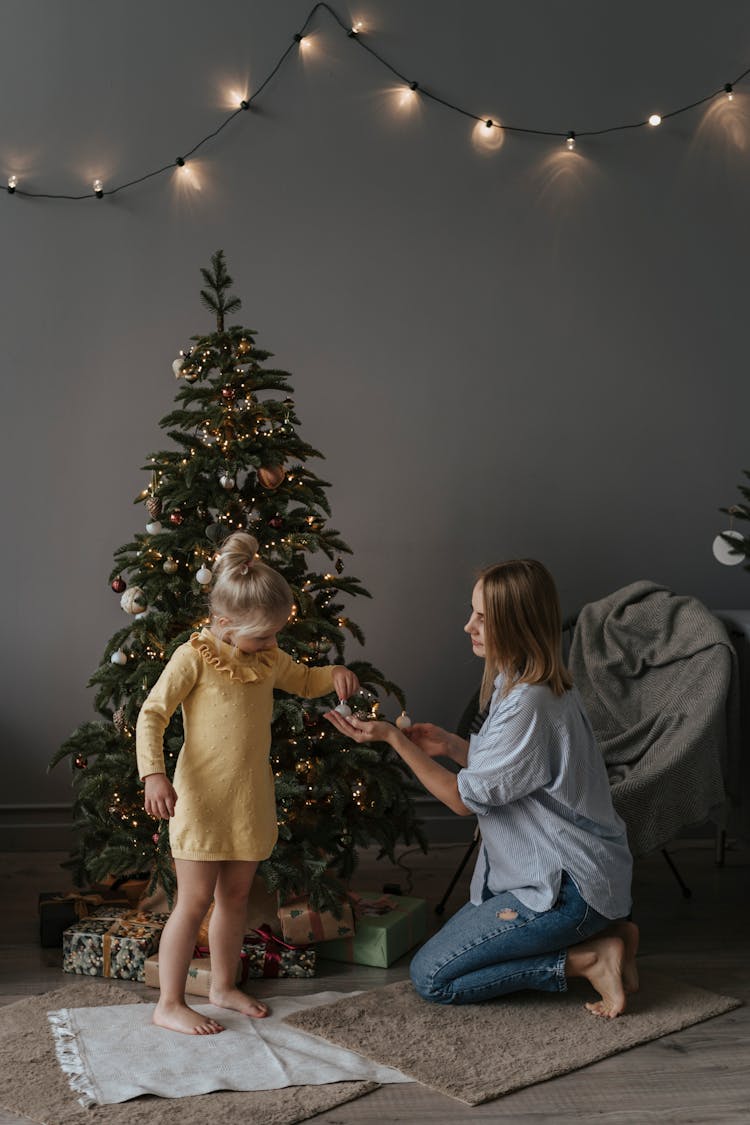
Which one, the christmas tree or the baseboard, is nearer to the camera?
the christmas tree

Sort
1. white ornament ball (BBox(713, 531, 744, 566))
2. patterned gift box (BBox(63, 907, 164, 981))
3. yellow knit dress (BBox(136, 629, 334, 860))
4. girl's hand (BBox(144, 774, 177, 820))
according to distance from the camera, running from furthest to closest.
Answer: white ornament ball (BBox(713, 531, 744, 566)) < patterned gift box (BBox(63, 907, 164, 981)) < yellow knit dress (BBox(136, 629, 334, 860)) < girl's hand (BBox(144, 774, 177, 820))

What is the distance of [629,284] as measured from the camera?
391cm

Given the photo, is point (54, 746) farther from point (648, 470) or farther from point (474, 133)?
point (474, 133)

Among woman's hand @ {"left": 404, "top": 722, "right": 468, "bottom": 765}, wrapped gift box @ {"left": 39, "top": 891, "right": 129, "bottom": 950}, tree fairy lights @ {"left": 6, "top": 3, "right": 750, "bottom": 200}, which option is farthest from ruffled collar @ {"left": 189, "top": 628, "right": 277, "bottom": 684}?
tree fairy lights @ {"left": 6, "top": 3, "right": 750, "bottom": 200}

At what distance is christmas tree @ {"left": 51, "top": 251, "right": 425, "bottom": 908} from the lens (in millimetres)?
2834

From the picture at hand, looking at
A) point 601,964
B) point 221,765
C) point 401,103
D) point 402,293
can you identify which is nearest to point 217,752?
point 221,765

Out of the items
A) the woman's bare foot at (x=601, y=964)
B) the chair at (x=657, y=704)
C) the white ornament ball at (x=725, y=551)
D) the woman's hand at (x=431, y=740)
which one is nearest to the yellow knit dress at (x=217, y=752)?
the woman's hand at (x=431, y=740)

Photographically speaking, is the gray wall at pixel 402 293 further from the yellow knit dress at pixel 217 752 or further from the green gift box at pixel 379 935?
the yellow knit dress at pixel 217 752

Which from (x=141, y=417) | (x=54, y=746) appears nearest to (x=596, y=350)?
(x=141, y=417)

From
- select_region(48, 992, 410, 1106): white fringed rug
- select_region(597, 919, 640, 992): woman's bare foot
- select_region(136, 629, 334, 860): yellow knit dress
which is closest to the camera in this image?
select_region(48, 992, 410, 1106): white fringed rug

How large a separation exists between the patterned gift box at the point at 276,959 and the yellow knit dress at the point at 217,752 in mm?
350

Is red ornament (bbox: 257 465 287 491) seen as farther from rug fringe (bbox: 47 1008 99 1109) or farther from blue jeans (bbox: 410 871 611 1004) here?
rug fringe (bbox: 47 1008 99 1109)

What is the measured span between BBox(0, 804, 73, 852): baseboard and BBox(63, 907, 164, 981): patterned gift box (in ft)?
3.23

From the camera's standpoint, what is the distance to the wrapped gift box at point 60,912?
2873 millimetres
